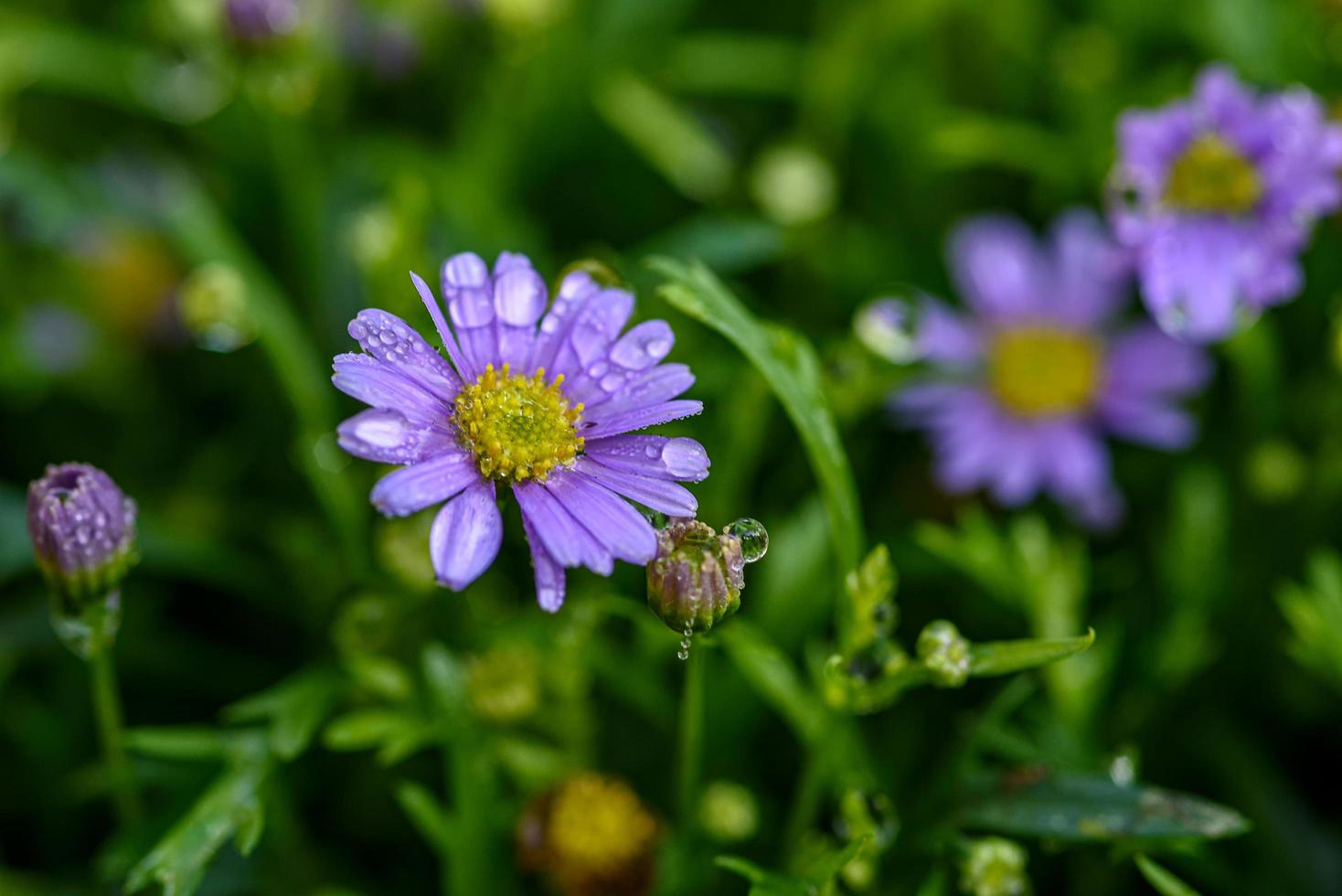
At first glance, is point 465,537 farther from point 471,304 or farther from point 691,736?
point 691,736

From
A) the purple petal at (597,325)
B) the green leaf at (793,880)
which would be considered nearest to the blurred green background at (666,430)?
the green leaf at (793,880)

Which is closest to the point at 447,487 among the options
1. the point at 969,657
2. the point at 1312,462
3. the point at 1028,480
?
the point at 969,657

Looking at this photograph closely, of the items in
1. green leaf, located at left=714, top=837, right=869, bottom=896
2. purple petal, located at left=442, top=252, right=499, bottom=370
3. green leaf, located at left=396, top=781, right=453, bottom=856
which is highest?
purple petal, located at left=442, top=252, right=499, bottom=370

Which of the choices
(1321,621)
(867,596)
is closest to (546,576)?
(867,596)

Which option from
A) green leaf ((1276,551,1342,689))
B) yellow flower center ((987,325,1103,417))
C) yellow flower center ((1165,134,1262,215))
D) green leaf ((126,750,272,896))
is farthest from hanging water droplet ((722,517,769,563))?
yellow flower center ((987,325,1103,417))

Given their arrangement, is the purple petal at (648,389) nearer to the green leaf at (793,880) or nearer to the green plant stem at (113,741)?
the green leaf at (793,880)

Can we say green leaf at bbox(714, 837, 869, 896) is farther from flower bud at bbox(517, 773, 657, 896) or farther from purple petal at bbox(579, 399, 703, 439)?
purple petal at bbox(579, 399, 703, 439)
